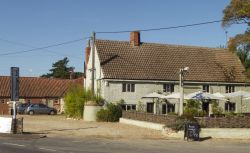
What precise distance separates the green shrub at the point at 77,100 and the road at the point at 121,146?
58.5 ft

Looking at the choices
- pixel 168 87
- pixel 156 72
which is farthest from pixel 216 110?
pixel 156 72

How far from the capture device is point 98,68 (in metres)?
49.7

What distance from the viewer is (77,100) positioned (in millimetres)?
46688

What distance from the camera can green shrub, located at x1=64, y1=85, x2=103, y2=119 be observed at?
152 ft

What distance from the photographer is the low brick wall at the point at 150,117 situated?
1306 inches

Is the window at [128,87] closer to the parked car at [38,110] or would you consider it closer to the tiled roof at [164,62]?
the tiled roof at [164,62]

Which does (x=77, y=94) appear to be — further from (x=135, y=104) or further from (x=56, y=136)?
(x=56, y=136)

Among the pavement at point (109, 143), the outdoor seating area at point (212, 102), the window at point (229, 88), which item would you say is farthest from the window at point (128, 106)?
the pavement at point (109, 143)

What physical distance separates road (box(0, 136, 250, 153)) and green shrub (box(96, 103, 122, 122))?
48.8 feet

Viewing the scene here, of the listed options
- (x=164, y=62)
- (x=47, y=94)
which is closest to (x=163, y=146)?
(x=164, y=62)

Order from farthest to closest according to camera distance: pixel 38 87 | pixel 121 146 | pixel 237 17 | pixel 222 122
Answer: pixel 38 87 < pixel 237 17 < pixel 222 122 < pixel 121 146

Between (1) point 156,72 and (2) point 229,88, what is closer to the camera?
(1) point 156,72

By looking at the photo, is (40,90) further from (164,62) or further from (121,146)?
(121,146)

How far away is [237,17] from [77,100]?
17.3m
